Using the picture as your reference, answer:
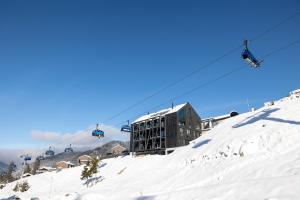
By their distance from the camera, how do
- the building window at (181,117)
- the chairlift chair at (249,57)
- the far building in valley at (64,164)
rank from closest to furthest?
the chairlift chair at (249,57)
the building window at (181,117)
the far building in valley at (64,164)

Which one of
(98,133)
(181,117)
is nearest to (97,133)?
(98,133)

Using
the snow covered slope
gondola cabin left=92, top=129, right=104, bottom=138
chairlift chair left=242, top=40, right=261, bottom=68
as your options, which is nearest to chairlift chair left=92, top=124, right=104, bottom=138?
gondola cabin left=92, top=129, right=104, bottom=138

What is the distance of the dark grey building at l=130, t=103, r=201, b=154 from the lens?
66.7 metres

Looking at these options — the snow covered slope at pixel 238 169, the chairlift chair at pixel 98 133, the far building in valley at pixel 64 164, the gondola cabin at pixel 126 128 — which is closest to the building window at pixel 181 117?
the gondola cabin at pixel 126 128

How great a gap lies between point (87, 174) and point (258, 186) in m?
45.6

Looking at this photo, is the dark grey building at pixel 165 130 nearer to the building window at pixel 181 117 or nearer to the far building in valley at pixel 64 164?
the building window at pixel 181 117

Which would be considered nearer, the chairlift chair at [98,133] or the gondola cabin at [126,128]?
the chairlift chair at [98,133]

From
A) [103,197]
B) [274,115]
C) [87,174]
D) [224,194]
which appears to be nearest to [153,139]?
[87,174]

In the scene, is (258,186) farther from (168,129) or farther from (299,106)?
(168,129)

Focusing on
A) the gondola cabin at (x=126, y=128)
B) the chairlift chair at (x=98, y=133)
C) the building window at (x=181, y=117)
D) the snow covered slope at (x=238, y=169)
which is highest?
the building window at (x=181, y=117)

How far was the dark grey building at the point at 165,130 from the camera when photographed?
219 feet

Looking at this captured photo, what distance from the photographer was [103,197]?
29.0 m

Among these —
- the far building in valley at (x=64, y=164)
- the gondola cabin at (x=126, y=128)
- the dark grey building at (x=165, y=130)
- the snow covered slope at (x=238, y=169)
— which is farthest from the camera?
the far building in valley at (x=64, y=164)

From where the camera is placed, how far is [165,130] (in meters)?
68.1
